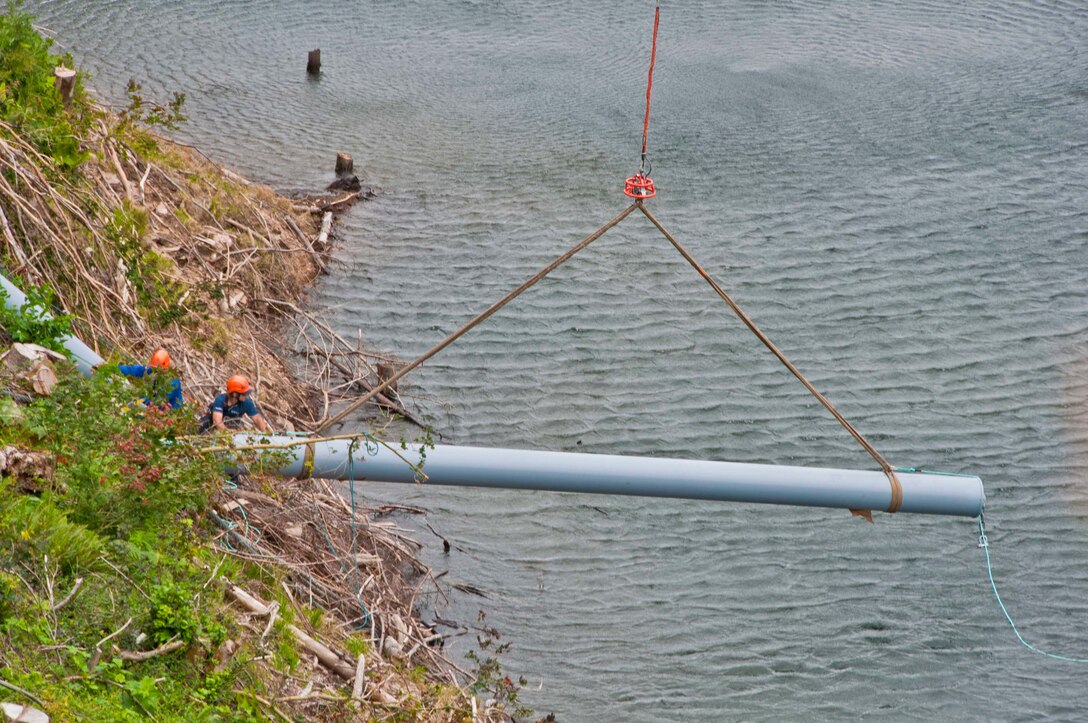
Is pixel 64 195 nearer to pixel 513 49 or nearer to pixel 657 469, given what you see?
pixel 657 469

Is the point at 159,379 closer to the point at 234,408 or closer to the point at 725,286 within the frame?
the point at 234,408

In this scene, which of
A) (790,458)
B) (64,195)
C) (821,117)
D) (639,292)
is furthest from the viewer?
(821,117)

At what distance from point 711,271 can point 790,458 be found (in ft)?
9.55

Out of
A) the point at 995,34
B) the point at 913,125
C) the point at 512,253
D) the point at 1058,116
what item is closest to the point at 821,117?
the point at 913,125

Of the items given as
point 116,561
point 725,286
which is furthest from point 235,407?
point 725,286

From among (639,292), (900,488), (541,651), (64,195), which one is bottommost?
(541,651)

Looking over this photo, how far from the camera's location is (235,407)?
7.82 metres

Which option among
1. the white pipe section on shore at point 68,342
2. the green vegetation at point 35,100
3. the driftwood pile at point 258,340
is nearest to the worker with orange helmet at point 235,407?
the driftwood pile at point 258,340

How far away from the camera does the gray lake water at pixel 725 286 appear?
8617 mm

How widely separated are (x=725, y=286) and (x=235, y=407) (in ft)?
20.1

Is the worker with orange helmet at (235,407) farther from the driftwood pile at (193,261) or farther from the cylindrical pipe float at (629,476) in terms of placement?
the cylindrical pipe float at (629,476)

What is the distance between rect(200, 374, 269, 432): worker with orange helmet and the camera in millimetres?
7738

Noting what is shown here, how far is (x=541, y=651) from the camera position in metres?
8.35

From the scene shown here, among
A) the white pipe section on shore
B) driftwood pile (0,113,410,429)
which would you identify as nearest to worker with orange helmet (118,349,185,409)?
the white pipe section on shore
